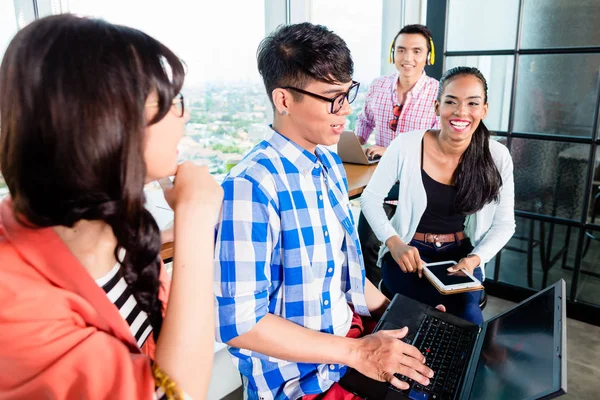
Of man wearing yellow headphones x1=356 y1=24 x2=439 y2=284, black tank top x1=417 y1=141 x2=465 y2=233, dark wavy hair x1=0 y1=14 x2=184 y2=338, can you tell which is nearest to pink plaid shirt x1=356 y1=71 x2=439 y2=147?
man wearing yellow headphones x1=356 y1=24 x2=439 y2=284

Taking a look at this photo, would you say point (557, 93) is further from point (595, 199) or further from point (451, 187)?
point (451, 187)

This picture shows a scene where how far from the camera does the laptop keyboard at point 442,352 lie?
3.24ft

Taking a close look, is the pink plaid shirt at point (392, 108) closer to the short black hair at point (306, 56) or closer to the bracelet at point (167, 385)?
the short black hair at point (306, 56)

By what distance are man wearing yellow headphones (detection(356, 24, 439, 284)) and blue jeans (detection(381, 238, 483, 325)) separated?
62cm

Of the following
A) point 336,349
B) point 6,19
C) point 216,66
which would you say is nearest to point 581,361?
point 336,349

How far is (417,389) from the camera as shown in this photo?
0.98 m

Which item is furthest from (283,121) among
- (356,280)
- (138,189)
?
(138,189)

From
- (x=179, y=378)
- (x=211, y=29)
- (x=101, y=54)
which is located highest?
(x=211, y=29)

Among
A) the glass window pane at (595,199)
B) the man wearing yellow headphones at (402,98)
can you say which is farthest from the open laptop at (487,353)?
the glass window pane at (595,199)

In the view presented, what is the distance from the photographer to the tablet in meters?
1.46

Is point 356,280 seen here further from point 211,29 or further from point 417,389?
point 211,29

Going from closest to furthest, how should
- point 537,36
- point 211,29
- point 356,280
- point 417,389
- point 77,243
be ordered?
1. point 77,243
2. point 417,389
3. point 356,280
4. point 211,29
5. point 537,36

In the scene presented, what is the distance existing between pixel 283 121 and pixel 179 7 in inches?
39.1

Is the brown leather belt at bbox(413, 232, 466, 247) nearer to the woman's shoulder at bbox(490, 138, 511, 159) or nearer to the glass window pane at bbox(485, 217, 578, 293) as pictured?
the woman's shoulder at bbox(490, 138, 511, 159)
